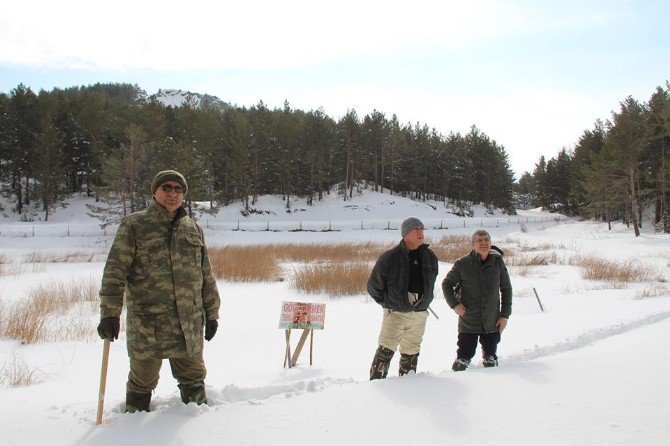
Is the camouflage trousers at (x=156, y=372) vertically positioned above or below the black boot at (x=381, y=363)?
above

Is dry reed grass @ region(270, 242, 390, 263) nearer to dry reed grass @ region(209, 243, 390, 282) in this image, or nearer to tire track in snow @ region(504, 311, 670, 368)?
dry reed grass @ region(209, 243, 390, 282)

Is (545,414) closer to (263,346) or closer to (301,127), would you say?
(263,346)

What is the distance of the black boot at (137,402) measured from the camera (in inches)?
118

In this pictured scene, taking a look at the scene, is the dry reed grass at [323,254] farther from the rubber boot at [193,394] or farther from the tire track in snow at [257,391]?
the rubber boot at [193,394]

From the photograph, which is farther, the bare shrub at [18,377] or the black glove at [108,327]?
the bare shrub at [18,377]

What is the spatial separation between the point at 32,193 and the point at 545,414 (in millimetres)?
44482

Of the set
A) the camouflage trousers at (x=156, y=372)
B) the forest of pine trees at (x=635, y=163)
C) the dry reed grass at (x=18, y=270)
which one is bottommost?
the dry reed grass at (x=18, y=270)

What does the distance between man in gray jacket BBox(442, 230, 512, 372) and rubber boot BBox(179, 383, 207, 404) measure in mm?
2383

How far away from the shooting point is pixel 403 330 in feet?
12.9

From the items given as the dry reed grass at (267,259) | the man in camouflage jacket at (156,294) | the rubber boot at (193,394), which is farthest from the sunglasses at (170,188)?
the dry reed grass at (267,259)

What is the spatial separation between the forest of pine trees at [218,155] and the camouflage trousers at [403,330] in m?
27.2

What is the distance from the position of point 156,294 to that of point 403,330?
214 centimetres

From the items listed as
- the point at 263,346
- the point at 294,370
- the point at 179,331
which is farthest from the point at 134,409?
the point at 263,346

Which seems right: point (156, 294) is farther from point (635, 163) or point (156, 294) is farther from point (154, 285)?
point (635, 163)
